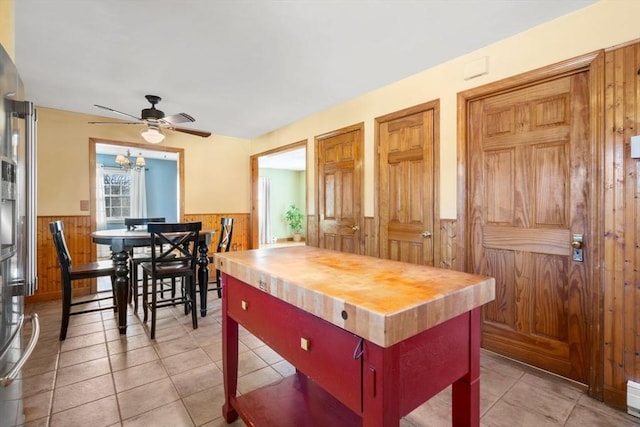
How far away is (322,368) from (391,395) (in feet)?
0.82

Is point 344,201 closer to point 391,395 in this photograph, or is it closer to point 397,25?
point 397,25

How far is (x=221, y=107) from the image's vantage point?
3.79 meters

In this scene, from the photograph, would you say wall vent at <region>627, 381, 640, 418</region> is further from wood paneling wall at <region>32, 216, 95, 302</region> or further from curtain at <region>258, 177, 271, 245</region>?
curtain at <region>258, 177, 271, 245</region>

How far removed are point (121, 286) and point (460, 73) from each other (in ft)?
11.4

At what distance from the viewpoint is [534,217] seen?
212cm

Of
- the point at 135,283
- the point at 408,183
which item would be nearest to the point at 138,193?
the point at 135,283

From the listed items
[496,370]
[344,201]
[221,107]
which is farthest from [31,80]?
[496,370]

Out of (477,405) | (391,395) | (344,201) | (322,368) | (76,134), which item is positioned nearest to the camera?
(391,395)

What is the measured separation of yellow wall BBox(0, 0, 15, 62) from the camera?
135cm

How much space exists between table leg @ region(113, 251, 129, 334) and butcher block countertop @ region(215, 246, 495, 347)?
1798 millimetres

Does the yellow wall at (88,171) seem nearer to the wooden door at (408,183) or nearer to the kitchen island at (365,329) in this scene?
the wooden door at (408,183)

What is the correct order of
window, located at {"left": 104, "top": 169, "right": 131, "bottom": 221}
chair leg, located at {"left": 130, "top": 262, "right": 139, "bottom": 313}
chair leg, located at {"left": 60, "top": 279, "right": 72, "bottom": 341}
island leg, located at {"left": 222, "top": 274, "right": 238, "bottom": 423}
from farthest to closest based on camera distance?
window, located at {"left": 104, "top": 169, "right": 131, "bottom": 221} → chair leg, located at {"left": 130, "top": 262, "right": 139, "bottom": 313} → chair leg, located at {"left": 60, "top": 279, "right": 72, "bottom": 341} → island leg, located at {"left": 222, "top": 274, "right": 238, "bottom": 423}

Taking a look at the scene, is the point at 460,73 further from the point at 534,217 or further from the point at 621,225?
the point at 621,225

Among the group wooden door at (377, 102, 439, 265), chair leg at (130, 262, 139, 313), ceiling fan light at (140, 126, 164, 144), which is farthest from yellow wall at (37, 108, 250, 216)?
wooden door at (377, 102, 439, 265)
